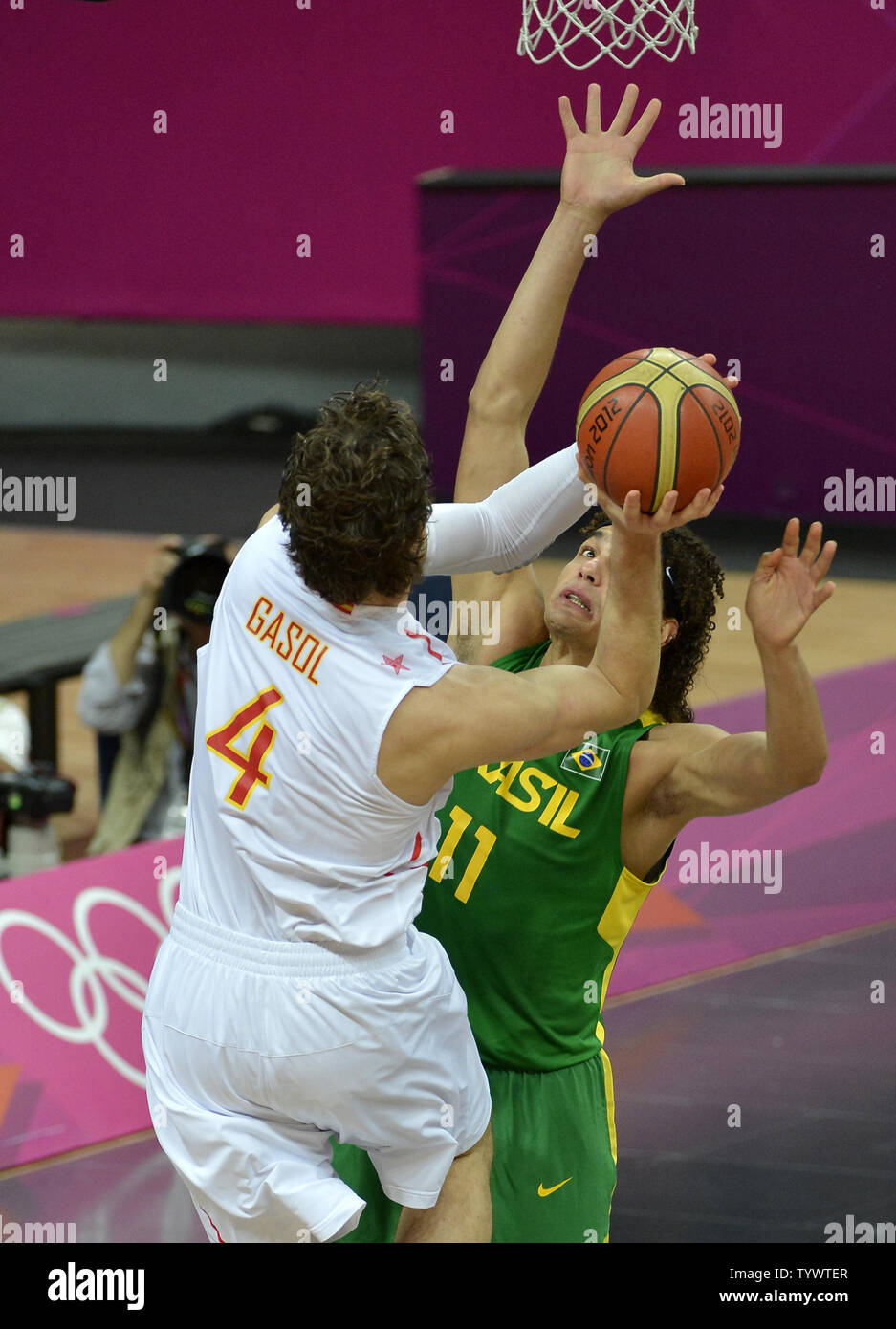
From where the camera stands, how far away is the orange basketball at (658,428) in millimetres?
2973

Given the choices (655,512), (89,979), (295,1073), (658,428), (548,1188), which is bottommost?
(89,979)

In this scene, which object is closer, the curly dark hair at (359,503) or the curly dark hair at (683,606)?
the curly dark hair at (359,503)

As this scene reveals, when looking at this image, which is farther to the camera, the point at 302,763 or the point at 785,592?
the point at 785,592

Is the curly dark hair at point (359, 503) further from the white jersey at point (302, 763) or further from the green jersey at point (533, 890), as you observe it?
the green jersey at point (533, 890)

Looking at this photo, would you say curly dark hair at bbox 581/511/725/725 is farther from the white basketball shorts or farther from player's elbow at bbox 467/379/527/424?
the white basketball shorts

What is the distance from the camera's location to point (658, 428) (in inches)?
118

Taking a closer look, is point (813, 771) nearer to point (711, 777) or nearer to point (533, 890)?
point (711, 777)

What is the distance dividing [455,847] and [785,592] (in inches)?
34.8

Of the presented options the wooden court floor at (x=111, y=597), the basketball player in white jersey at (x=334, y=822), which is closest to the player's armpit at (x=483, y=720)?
the basketball player in white jersey at (x=334, y=822)

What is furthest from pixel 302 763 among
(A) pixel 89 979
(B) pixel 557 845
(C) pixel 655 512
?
(A) pixel 89 979

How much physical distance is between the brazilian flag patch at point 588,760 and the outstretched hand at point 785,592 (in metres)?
0.53
